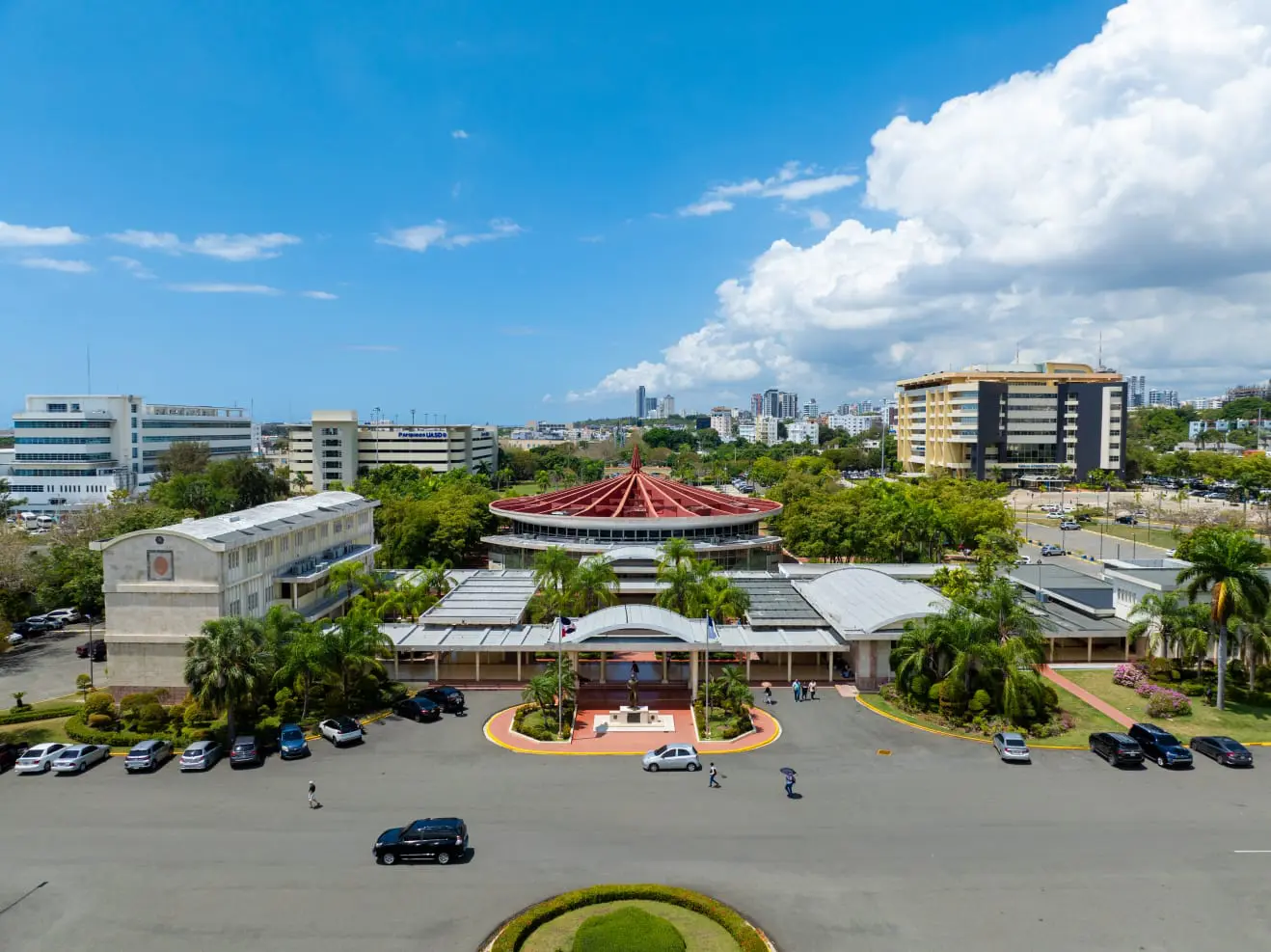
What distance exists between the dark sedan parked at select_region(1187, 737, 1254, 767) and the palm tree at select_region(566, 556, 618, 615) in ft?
106

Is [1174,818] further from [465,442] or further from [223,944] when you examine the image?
[465,442]

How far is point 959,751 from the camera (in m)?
34.8

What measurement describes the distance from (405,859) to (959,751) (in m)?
24.6

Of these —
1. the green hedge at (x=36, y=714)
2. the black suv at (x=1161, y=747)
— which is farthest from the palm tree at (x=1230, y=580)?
the green hedge at (x=36, y=714)

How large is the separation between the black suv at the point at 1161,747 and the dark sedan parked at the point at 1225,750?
1.26 metres

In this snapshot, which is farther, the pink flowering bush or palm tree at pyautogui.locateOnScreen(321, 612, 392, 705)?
the pink flowering bush

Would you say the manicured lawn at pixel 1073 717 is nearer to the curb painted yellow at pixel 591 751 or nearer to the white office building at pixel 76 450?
the curb painted yellow at pixel 591 751

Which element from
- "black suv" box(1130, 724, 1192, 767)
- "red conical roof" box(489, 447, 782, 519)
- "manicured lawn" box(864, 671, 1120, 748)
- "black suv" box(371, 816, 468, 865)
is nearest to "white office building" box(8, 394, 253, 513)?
"red conical roof" box(489, 447, 782, 519)

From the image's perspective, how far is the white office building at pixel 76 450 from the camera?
401ft

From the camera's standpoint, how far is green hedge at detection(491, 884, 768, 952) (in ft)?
68.4

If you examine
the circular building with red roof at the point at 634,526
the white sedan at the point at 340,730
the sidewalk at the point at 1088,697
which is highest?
the circular building with red roof at the point at 634,526

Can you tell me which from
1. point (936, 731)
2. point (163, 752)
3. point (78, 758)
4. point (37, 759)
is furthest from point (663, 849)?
point (37, 759)

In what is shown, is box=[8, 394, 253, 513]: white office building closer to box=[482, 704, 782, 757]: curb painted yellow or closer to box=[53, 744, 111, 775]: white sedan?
box=[53, 744, 111, 775]: white sedan

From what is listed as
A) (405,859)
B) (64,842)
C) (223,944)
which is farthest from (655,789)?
(64,842)
